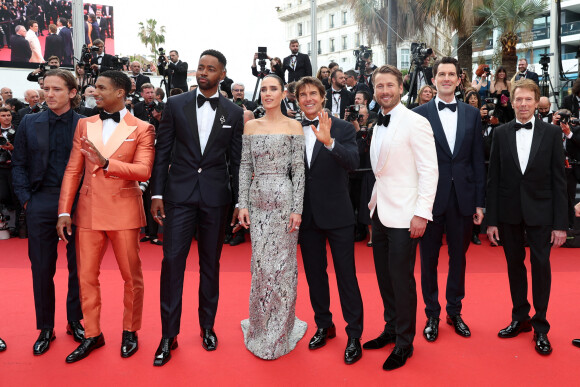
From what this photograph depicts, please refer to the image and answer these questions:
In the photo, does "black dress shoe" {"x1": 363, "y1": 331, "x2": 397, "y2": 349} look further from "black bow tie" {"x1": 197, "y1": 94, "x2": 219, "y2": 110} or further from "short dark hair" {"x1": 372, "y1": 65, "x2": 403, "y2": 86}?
"black bow tie" {"x1": 197, "y1": 94, "x2": 219, "y2": 110}

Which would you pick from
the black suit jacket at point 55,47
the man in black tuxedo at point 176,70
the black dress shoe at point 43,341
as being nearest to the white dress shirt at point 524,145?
the black dress shoe at point 43,341

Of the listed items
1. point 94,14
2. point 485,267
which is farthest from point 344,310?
point 94,14

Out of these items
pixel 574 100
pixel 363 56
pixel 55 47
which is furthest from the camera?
pixel 55 47

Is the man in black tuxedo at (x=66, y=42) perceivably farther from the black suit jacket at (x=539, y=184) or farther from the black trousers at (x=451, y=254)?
the black suit jacket at (x=539, y=184)

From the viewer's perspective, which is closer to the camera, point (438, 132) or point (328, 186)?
point (328, 186)

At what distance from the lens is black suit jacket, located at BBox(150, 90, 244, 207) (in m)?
3.11

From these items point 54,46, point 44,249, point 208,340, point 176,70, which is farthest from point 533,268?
point 54,46

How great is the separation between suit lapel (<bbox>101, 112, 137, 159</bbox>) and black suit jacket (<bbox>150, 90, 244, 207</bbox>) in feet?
0.62

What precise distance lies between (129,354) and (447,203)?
7.47 ft

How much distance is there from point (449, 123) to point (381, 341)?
5.03 ft

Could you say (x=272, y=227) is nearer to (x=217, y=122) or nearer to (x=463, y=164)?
(x=217, y=122)

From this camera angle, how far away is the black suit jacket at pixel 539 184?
3201mm

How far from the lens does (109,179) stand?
121 inches

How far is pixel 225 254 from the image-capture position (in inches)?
235
